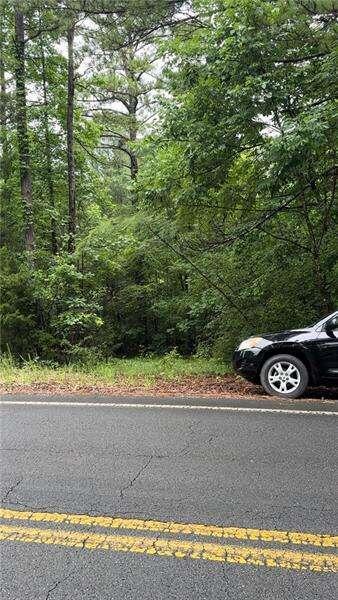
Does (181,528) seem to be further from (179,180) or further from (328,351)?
(179,180)

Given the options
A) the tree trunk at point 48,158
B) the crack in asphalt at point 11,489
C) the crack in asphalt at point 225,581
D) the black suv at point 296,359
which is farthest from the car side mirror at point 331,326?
the tree trunk at point 48,158

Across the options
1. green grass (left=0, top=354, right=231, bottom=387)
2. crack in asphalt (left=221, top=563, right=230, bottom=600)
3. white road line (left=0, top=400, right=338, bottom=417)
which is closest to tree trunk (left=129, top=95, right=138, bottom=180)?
green grass (left=0, top=354, right=231, bottom=387)

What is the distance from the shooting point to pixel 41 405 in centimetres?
789

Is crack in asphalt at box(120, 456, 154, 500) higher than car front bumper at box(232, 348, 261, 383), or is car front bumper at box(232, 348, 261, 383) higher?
car front bumper at box(232, 348, 261, 383)

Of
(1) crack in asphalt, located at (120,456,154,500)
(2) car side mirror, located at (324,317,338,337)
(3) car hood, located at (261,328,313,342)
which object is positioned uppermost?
(2) car side mirror, located at (324,317,338,337)

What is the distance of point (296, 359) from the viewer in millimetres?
8055

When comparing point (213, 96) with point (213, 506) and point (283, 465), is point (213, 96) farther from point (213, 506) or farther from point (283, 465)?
point (213, 506)

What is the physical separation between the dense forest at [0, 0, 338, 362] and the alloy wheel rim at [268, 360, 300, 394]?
307 cm

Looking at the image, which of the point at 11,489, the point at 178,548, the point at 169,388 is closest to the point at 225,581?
the point at 178,548

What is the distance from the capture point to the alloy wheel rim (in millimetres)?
8023

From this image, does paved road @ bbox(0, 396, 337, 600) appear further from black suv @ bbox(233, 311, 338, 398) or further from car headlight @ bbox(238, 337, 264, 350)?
car headlight @ bbox(238, 337, 264, 350)

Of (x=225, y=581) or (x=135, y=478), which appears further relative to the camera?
(x=135, y=478)

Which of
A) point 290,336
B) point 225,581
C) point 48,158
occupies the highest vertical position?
point 48,158

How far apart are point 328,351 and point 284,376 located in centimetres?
79
